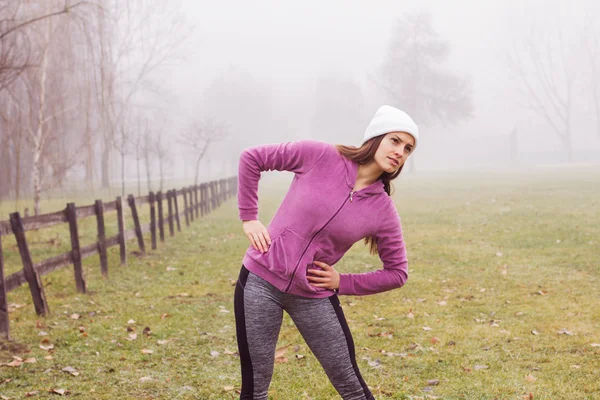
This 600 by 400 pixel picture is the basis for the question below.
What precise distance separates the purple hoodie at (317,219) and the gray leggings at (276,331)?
70 millimetres

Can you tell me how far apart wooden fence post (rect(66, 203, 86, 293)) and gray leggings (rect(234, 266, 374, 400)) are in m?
6.46

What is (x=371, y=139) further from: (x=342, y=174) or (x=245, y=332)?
(x=245, y=332)

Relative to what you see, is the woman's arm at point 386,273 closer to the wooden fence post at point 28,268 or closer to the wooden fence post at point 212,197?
the wooden fence post at point 28,268

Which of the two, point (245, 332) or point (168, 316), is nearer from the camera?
point (245, 332)

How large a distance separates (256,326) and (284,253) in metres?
0.39

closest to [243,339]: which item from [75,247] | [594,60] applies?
[75,247]

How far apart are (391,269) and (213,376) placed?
10.1 feet

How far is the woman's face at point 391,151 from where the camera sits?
9.93 ft

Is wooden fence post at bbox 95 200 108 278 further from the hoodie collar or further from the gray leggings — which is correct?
the hoodie collar

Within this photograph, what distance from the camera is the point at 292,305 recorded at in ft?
10.1

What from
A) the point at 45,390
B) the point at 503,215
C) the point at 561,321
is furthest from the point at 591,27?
the point at 45,390

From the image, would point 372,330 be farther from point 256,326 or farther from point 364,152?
point 364,152

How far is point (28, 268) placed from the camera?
7441mm

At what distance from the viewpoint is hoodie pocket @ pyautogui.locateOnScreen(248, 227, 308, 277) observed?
300 centimetres
